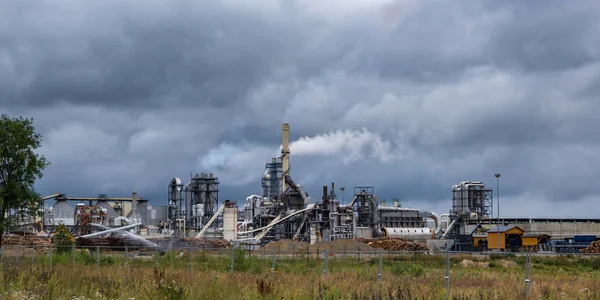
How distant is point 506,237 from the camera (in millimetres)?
87875

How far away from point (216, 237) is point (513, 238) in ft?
156

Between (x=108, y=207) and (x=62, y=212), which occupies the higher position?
(x=108, y=207)

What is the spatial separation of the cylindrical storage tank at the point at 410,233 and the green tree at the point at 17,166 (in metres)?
70.0

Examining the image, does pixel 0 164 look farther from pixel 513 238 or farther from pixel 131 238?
pixel 513 238

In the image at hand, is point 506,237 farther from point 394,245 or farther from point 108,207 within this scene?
point 108,207

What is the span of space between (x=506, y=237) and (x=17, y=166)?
60.8m

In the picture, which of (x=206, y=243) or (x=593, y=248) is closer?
(x=593, y=248)

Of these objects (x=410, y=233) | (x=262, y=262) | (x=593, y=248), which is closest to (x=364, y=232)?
(x=410, y=233)

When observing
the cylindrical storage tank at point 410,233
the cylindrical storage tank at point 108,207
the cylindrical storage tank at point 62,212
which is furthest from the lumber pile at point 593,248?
the cylindrical storage tank at point 62,212

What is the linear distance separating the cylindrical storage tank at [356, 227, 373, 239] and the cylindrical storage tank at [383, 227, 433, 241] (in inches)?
93.8

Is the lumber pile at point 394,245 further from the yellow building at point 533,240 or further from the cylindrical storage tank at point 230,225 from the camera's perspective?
the cylindrical storage tank at point 230,225

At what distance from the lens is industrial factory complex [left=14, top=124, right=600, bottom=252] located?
103 m

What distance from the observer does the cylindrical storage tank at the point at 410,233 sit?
4336 inches

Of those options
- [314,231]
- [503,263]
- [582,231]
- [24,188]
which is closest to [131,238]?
[314,231]
